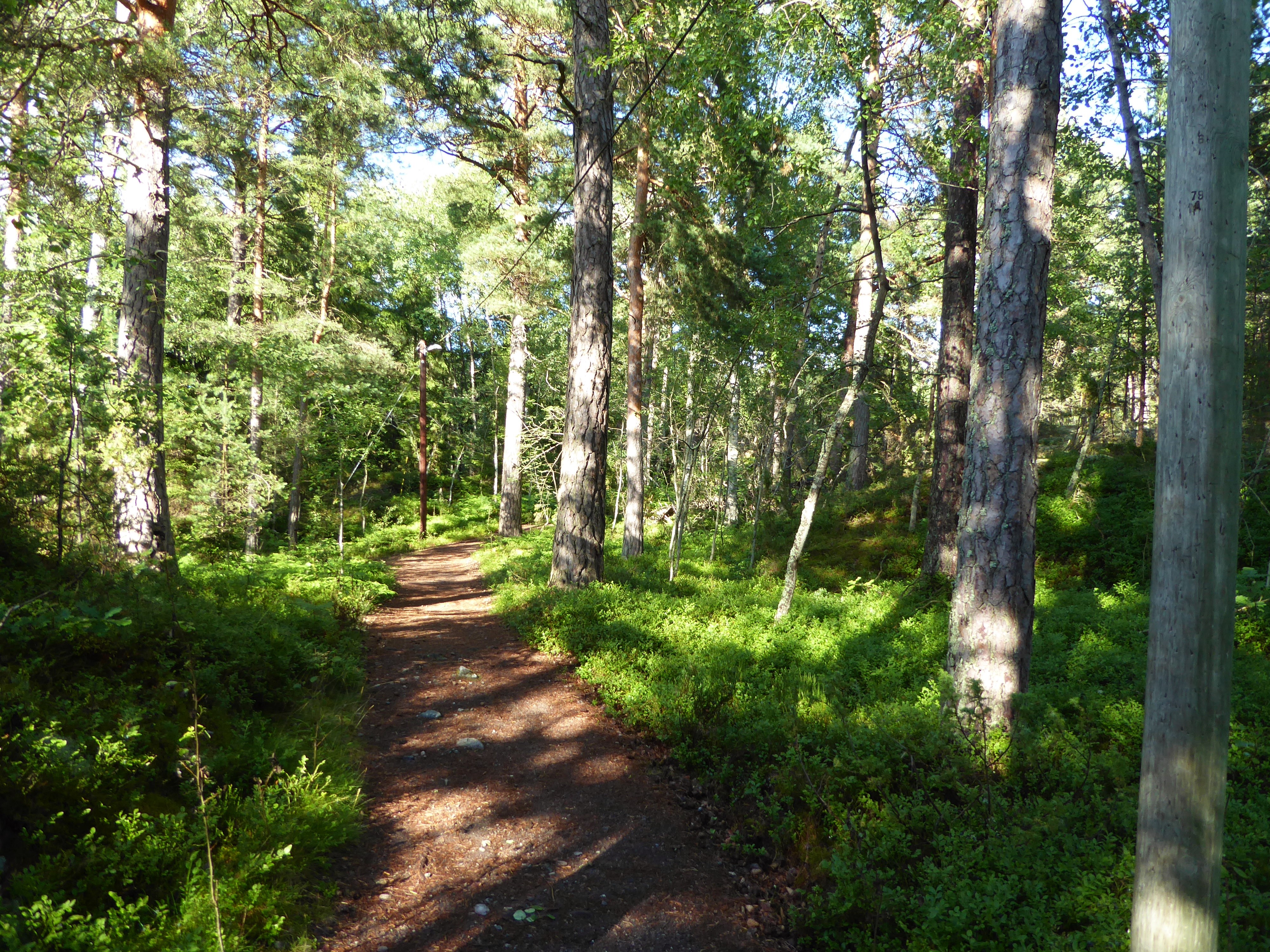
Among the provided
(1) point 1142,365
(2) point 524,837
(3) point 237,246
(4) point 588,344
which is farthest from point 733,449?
(3) point 237,246

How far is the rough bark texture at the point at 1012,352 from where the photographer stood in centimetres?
444

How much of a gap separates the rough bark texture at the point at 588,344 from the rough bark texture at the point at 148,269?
4654mm

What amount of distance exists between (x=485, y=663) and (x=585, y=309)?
16.2ft

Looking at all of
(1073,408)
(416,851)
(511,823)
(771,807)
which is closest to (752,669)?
(771,807)

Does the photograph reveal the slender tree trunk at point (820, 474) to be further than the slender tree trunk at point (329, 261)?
No

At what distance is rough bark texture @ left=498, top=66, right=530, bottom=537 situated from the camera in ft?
46.2

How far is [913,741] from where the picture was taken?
407 centimetres

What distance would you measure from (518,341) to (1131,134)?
12333 millimetres

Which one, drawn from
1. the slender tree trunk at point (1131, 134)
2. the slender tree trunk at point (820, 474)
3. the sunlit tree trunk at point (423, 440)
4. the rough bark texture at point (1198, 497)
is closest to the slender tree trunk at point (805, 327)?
the slender tree trunk at point (820, 474)

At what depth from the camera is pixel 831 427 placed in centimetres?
703

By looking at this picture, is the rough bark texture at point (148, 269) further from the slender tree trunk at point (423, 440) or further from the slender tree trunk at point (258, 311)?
the slender tree trunk at point (423, 440)

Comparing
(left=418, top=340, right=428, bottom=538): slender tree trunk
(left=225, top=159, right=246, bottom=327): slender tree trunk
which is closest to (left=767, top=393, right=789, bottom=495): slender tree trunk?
(left=418, top=340, right=428, bottom=538): slender tree trunk

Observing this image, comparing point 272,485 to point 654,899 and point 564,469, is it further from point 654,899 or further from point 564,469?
point 654,899

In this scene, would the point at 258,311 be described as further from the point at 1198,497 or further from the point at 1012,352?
the point at 1198,497
